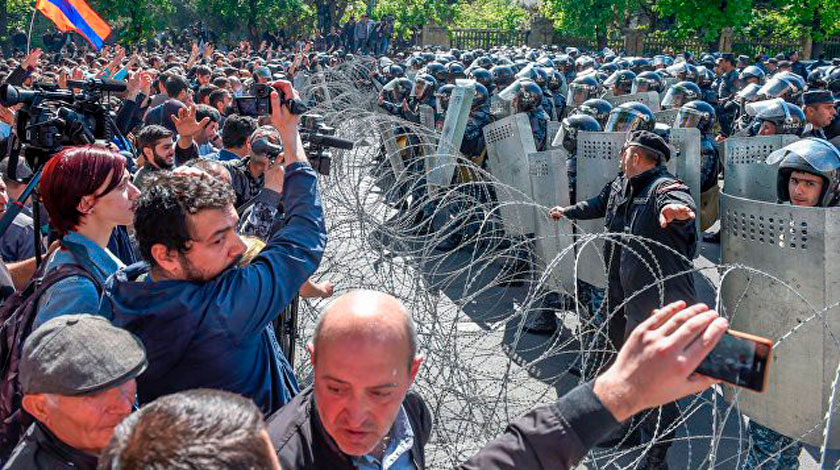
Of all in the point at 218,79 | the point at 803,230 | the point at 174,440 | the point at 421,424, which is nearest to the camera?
the point at 174,440

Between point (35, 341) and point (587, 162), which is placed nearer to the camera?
point (35, 341)

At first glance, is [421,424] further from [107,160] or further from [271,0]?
[271,0]

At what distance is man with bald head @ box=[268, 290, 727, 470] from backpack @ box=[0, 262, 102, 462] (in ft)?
2.63

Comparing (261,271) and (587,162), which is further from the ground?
(261,271)

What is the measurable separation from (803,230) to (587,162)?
255cm

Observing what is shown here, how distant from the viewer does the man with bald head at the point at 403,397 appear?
1461 millimetres

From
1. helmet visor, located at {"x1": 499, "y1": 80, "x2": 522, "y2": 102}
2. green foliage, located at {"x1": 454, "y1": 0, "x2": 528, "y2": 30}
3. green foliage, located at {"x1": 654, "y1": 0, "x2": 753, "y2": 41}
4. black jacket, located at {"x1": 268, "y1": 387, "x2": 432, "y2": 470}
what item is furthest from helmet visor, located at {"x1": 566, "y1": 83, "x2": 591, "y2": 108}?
green foliage, located at {"x1": 454, "y1": 0, "x2": 528, "y2": 30}

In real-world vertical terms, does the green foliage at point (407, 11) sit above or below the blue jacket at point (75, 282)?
above

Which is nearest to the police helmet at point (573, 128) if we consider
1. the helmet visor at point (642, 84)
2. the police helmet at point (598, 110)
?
the police helmet at point (598, 110)

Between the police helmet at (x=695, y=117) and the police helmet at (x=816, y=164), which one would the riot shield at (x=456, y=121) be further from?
the police helmet at (x=816, y=164)

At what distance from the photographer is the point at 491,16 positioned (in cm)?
4300

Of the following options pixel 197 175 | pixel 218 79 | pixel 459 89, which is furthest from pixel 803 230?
pixel 218 79

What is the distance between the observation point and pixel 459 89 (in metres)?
8.43

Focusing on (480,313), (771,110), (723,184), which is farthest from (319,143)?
(771,110)
